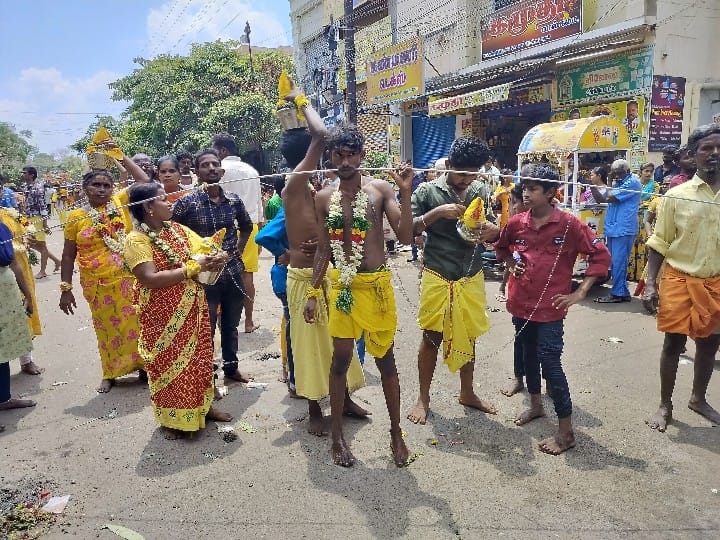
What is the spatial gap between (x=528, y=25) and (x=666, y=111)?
374 centimetres

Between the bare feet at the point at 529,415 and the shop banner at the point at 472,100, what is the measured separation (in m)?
9.03

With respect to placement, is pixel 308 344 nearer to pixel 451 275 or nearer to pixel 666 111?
pixel 451 275

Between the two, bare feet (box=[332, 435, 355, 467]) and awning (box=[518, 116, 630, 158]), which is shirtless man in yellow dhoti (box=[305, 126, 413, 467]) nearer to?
bare feet (box=[332, 435, 355, 467])

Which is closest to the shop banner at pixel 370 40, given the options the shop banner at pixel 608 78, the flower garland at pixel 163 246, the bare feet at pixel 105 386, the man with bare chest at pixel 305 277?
the shop banner at pixel 608 78

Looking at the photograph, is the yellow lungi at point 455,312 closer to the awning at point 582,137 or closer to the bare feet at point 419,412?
the bare feet at point 419,412

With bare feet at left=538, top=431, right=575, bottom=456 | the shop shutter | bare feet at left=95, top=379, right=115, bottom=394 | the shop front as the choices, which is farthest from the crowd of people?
the shop shutter

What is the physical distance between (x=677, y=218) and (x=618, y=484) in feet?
5.84

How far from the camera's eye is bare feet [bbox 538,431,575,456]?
332cm

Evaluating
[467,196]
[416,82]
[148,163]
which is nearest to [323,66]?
[416,82]

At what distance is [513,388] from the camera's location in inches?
169

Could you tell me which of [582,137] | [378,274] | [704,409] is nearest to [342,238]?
→ [378,274]

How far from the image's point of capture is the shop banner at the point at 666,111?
9.49 m

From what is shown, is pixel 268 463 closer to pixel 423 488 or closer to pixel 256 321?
pixel 423 488

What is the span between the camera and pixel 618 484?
9.79 ft
